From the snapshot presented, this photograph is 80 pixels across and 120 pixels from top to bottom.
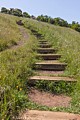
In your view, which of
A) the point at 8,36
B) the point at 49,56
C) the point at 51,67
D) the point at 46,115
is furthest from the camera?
the point at 8,36

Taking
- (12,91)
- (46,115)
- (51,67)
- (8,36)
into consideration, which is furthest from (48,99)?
(8,36)

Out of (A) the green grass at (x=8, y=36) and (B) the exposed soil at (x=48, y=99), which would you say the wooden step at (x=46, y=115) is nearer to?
(B) the exposed soil at (x=48, y=99)

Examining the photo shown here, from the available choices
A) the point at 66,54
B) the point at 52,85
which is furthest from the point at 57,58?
the point at 52,85

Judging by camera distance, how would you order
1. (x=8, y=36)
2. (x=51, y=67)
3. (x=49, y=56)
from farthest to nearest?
(x=8, y=36) < (x=49, y=56) < (x=51, y=67)

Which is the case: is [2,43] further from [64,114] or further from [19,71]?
[64,114]

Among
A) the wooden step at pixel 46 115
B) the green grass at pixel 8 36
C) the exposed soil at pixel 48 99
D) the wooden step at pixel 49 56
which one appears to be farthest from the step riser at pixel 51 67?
the wooden step at pixel 46 115

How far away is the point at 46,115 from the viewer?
4.95 m

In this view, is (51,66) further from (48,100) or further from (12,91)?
(12,91)

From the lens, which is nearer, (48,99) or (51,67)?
(48,99)

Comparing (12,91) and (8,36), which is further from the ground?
(8,36)

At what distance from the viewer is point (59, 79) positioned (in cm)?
727

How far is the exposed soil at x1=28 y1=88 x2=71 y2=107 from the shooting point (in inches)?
240

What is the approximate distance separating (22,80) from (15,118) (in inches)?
83.3

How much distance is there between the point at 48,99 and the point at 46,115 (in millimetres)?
1480
